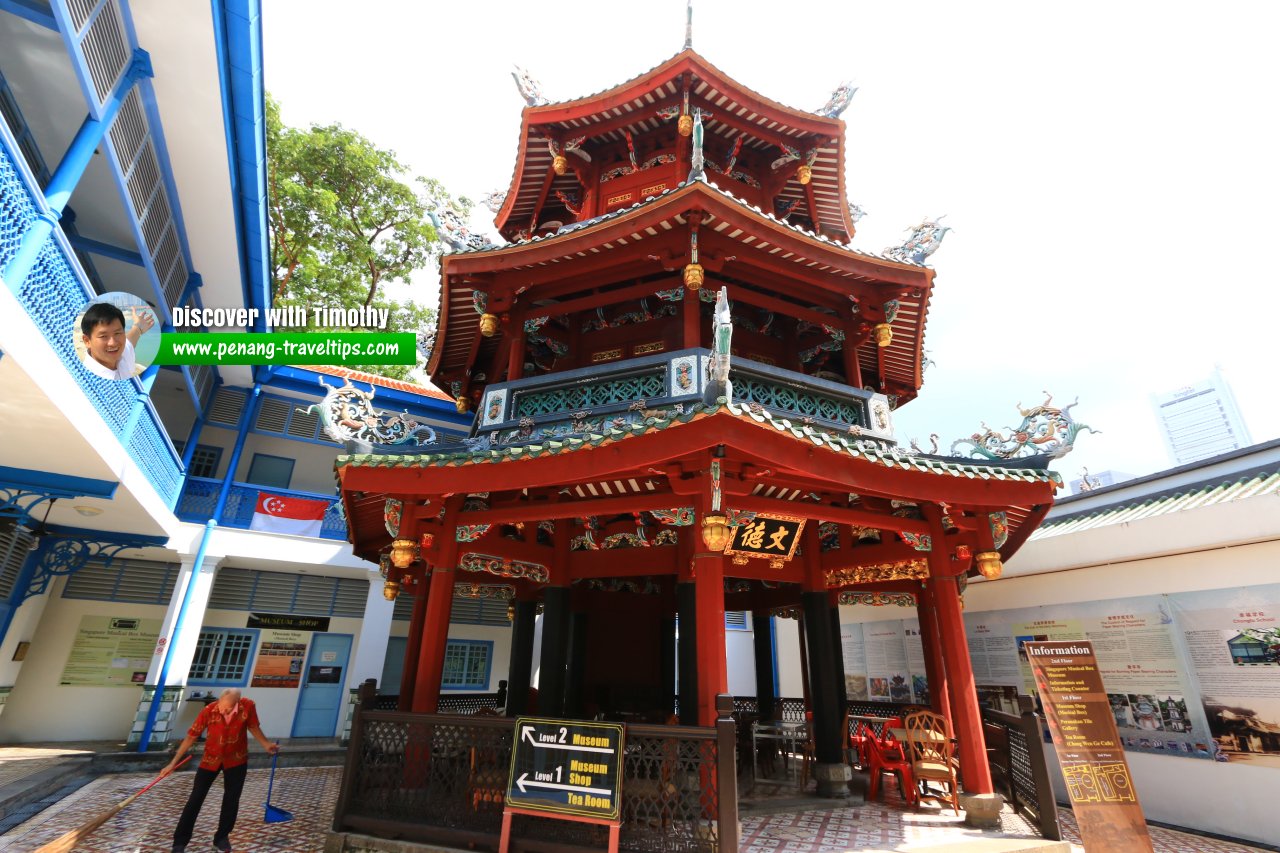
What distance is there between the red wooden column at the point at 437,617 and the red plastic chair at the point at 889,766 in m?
6.07

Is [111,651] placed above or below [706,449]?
below

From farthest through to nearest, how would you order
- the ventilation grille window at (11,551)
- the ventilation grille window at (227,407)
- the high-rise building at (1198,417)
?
the high-rise building at (1198,417) → the ventilation grille window at (227,407) → the ventilation grille window at (11,551)

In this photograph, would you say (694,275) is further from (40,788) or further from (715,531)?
(40,788)

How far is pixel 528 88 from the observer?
11.2 m

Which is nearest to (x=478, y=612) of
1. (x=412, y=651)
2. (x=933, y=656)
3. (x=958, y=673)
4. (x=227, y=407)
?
(x=227, y=407)

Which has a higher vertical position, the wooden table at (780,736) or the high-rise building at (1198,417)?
the high-rise building at (1198,417)

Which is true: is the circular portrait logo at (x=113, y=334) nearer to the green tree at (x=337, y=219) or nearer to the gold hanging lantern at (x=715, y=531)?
the gold hanging lantern at (x=715, y=531)

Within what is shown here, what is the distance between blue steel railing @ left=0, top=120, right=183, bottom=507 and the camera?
17.0 ft

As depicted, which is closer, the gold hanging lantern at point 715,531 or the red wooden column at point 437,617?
the gold hanging lantern at point 715,531

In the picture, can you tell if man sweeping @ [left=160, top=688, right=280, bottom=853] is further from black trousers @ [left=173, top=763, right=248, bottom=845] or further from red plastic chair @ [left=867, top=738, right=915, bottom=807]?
red plastic chair @ [left=867, top=738, right=915, bottom=807]

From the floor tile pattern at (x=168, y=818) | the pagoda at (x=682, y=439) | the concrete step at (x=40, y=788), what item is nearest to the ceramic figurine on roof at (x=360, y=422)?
the pagoda at (x=682, y=439)

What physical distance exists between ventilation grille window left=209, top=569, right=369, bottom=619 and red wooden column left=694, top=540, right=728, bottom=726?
13100 mm

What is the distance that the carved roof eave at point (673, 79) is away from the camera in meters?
9.99

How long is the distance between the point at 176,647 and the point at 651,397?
12128 millimetres
